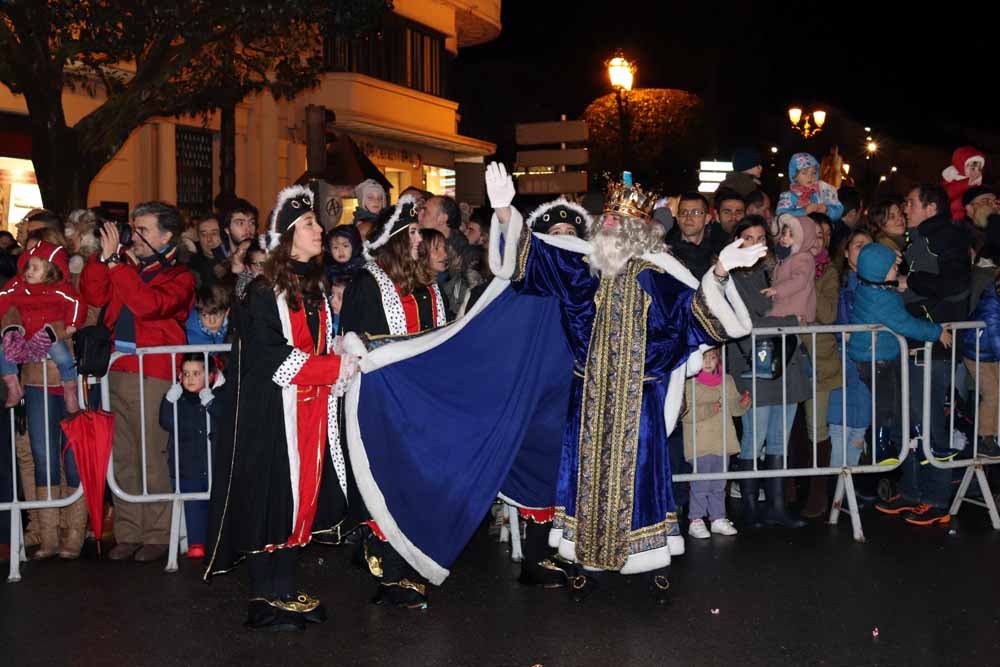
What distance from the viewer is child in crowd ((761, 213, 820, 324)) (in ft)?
25.7

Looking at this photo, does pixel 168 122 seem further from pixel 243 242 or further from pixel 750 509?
pixel 750 509

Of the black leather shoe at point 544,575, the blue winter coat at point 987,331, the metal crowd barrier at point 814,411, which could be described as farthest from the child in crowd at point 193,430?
the blue winter coat at point 987,331

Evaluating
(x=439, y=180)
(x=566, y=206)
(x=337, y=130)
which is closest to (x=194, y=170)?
(x=337, y=130)

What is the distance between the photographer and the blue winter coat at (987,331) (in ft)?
25.5

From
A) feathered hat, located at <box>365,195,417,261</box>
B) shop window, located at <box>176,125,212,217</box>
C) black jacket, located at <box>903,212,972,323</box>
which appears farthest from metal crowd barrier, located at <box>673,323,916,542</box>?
shop window, located at <box>176,125,212,217</box>

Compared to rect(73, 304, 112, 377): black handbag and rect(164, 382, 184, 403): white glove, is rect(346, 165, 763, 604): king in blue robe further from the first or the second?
rect(73, 304, 112, 377): black handbag

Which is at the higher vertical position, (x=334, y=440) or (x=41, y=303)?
(x=41, y=303)

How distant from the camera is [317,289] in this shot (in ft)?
19.0

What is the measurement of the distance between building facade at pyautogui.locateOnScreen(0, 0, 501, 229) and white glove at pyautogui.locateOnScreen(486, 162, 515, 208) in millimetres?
9602

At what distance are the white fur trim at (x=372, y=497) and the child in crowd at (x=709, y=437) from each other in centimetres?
219

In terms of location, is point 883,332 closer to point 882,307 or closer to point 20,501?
point 882,307

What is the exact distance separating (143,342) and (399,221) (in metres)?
1.99

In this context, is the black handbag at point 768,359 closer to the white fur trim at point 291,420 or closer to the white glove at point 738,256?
the white glove at point 738,256

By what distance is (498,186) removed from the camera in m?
5.88
